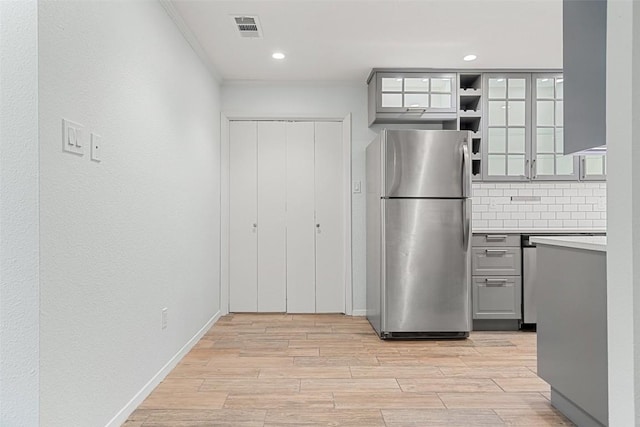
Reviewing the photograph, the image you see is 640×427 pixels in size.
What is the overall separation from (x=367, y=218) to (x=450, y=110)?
51.6 inches

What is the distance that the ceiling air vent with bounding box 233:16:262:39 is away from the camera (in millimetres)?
3033

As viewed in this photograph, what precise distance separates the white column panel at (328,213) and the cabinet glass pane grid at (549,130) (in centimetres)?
193

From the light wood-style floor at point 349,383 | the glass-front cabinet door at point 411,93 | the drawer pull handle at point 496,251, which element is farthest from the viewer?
the glass-front cabinet door at point 411,93

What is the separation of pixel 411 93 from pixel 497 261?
1728 mm

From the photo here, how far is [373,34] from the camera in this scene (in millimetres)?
3301

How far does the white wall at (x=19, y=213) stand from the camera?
1.47 m

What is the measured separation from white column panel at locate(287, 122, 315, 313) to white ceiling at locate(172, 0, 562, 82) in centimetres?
69

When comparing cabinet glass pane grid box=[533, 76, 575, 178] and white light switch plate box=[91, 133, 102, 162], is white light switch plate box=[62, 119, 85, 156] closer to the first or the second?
white light switch plate box=[91, 133, 102, 162]

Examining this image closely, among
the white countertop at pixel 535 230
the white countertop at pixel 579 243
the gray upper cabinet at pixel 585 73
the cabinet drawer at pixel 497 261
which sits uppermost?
the gray upper cabinet at pixel 585 73

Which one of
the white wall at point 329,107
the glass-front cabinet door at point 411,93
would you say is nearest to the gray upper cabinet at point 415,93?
the glass-front cabinet door at point 411,93

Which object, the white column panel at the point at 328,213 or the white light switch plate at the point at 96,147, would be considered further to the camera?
the white column panel at the point at 328,213

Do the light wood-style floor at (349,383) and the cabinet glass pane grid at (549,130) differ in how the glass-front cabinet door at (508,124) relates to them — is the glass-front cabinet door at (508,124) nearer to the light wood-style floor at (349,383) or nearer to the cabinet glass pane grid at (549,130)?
the cabinet glass pane grid at (549,130)

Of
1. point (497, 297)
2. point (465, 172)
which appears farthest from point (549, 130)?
point (497, 297)

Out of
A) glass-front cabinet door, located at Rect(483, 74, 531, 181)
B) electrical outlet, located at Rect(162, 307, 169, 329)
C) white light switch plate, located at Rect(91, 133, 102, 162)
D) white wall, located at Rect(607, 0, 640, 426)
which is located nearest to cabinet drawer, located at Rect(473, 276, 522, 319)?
glass-front cabinet door, located at Rect(483, 74, 531, 181)
